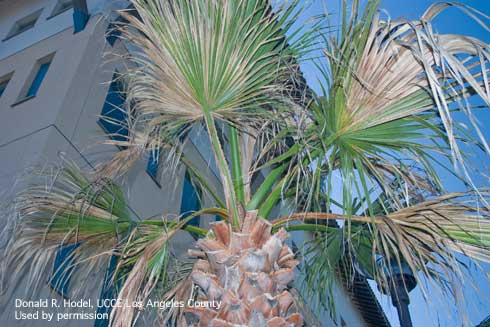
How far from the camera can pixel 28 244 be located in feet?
11.7

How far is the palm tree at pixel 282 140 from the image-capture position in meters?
2.75

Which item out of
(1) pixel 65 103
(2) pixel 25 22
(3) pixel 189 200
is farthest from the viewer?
(2) pixel 25 22

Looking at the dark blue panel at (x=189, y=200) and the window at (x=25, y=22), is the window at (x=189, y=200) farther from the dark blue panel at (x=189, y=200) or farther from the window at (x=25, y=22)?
the window at (x=25, y=22)

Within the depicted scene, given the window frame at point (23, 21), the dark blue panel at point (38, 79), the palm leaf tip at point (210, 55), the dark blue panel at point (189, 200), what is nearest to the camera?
the palm leaf tip at point (210, 55)

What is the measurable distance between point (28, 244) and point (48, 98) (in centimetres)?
371

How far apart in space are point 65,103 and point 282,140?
417cm

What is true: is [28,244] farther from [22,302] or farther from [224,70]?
[224,70]

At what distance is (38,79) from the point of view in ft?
25.4

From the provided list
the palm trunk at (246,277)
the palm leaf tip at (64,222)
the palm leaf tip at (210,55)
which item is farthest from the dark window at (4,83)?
the palm trunk at (246,277)

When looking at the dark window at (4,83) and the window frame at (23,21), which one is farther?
the window frame at (23,21)

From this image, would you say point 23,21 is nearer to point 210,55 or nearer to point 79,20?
point 79,20

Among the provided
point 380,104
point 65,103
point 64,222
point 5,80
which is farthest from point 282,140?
point 5,80

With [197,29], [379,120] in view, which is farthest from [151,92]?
[379,120]

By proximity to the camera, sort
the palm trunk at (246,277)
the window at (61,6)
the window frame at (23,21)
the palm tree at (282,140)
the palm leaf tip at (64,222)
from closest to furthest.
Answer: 1. the palm trunk at (246,277)
2. the palm tree at (282,140)
3. the palm leaf tip at (64,222)
4. the window at (61,6)
5. the window frame at (23,21)
